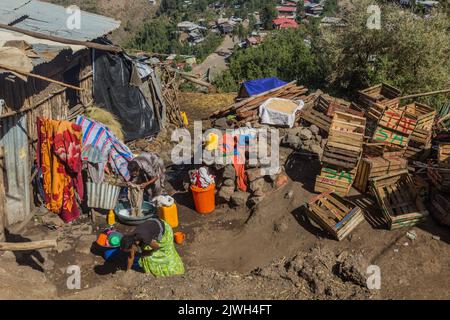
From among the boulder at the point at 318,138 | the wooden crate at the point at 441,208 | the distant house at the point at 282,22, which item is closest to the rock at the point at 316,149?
the boulder at the point at 318,138

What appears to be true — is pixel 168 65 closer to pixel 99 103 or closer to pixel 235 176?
pixel 99 103

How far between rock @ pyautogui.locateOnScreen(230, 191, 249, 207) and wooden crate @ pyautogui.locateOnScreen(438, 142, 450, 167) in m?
4.15

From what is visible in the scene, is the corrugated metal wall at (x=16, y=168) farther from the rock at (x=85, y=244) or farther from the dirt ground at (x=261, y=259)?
the rock at (x=85, y=244)

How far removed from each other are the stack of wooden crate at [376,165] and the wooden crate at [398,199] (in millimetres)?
323

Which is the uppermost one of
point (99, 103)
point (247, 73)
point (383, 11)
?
point (383, 11)

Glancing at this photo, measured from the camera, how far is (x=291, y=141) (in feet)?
35.7

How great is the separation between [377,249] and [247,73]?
16.2 metres

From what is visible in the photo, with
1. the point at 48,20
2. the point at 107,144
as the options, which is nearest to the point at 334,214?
the point at 107,144

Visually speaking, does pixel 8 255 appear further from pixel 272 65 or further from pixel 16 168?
pixel 272 65

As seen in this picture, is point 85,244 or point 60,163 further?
point 60,163

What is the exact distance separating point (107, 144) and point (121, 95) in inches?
127

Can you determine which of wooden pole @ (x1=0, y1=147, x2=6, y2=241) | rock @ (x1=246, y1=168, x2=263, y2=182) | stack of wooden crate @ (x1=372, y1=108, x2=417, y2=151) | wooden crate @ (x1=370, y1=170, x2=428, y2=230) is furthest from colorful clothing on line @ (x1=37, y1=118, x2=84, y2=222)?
stack of wooden crate @ (x1=372, y1=108, x2=417, y2=151)
